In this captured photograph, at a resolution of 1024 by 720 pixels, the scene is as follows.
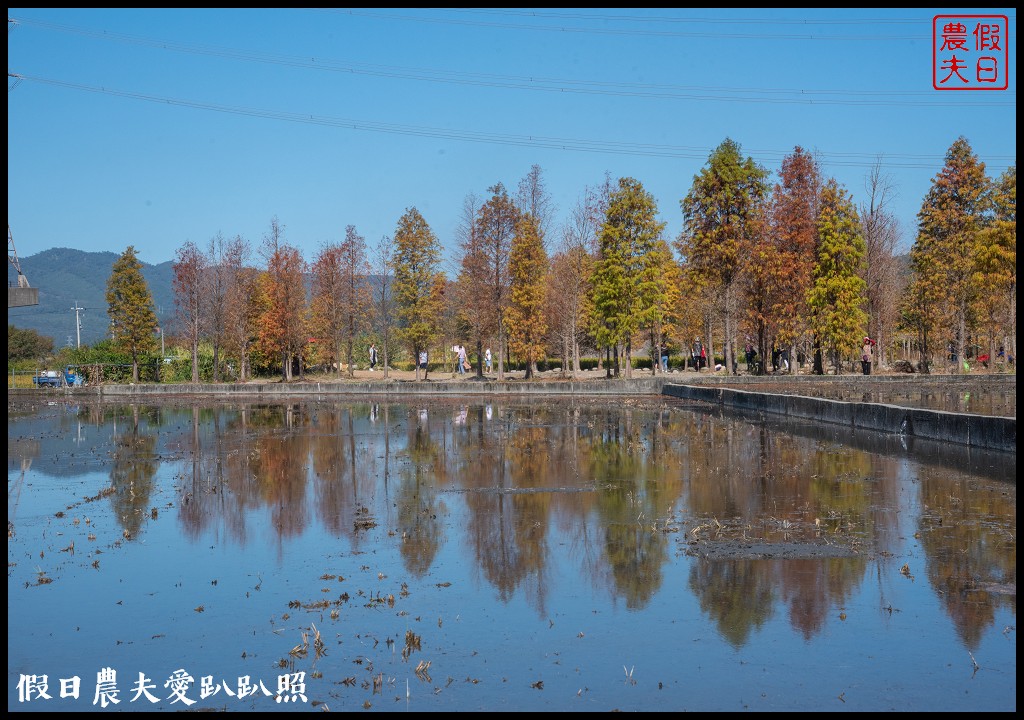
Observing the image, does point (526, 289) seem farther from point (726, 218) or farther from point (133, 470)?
point (133, 470)

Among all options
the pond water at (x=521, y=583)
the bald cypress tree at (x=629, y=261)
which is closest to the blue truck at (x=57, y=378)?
the bald cypress tree at (x=629, y=261)

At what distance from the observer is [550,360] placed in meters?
74.6

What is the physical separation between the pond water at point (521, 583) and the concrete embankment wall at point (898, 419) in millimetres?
576

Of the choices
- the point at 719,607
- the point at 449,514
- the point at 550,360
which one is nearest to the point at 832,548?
the point at 719,607

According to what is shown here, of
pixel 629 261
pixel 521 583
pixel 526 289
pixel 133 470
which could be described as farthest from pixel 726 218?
pixel 521 583

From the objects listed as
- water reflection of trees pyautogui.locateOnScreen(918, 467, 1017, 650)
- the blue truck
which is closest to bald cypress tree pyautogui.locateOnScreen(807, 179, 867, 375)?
water reflection of trees pyautogui.locateOnScreen(918, 467, 1017, 650)

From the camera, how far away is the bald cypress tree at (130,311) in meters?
54.4

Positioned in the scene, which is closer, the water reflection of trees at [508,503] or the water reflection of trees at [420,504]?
the water reflection of trees at [508,503]

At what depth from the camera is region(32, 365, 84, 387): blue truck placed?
2051 inches

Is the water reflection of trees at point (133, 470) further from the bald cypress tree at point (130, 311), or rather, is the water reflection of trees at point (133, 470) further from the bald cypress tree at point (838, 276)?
the bald cypress tree at point (838, 276)

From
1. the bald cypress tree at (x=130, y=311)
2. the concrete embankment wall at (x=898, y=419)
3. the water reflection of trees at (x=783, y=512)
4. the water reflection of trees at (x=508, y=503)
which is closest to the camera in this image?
the water reflection of trees at (x=783, y=512)

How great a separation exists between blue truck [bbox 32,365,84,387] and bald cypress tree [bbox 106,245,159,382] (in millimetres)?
2797

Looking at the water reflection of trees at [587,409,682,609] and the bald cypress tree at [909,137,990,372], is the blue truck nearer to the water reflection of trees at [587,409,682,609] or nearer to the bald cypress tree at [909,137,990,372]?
Answer: the water reflection of trees at [587,409,682,609]

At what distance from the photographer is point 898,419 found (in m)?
20.4
